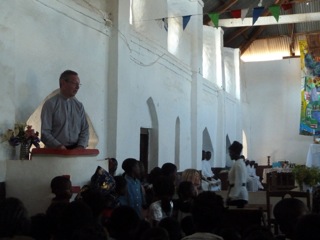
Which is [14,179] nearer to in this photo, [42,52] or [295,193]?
[42,52]

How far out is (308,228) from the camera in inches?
111

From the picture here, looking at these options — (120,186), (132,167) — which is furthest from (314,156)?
(120,186)

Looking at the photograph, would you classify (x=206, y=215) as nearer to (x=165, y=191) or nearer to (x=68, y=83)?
(x=165, y=191)

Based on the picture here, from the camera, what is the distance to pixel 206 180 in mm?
14680

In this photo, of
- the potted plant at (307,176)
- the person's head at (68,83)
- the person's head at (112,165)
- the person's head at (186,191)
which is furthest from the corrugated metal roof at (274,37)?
the person's head at (186,191)

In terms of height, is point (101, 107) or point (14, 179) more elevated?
point (101, 107)

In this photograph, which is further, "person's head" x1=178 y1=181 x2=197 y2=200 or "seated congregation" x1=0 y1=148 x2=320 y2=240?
"person's head" x1=178 y1=181 x2=197 y2=200

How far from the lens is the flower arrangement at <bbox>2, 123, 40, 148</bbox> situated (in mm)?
6180

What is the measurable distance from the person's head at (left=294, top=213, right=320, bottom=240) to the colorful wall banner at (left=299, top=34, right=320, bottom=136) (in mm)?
19423

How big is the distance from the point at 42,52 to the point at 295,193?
4.28m

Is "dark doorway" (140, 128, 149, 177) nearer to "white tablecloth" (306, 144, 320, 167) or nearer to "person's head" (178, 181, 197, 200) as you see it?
"person's head" (178, 181, 197, 200)

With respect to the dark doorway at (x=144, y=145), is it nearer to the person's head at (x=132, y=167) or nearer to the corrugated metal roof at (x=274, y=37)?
the person's head at (x=132, y=167)

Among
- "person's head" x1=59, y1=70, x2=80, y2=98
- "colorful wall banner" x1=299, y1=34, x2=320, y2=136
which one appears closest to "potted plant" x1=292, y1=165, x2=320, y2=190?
"person's head" x1=59, y1=70, x2=80, y2=98

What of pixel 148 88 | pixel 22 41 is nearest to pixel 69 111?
pixel 22 41
